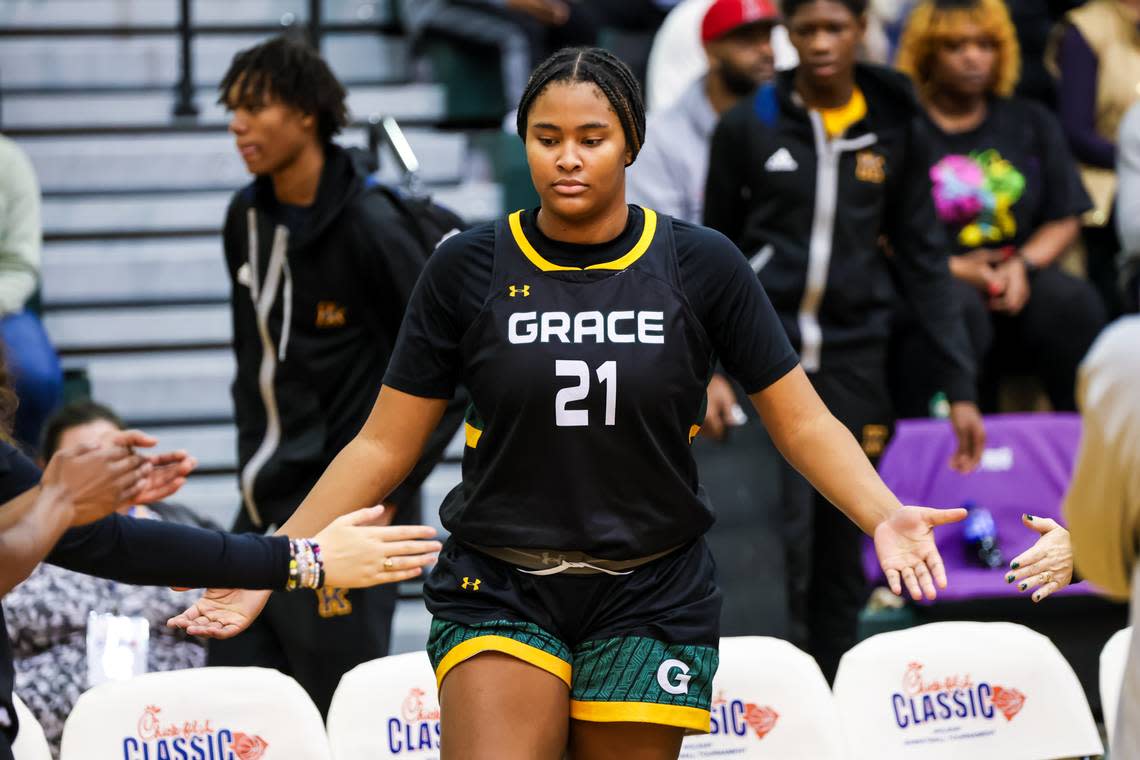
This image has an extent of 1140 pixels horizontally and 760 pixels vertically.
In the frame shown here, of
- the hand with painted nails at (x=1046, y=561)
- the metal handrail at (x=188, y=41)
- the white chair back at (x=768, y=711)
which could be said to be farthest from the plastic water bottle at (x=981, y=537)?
the metal handrail at (x=188, y=41)

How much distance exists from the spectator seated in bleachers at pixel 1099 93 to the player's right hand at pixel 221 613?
4549 millimetres

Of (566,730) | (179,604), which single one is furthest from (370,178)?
(566,730)

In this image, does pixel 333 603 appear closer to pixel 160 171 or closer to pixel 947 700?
pixel 947 700

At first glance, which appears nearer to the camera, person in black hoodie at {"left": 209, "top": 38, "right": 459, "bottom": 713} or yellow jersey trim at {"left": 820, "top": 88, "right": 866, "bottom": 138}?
person in black hoodie at {"left": 209, "top": 38, "right": 459, "bottom": 713}

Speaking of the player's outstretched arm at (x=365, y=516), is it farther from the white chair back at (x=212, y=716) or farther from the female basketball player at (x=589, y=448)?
the white chair back at (x=212, y=716)

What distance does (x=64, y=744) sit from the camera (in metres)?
4.19

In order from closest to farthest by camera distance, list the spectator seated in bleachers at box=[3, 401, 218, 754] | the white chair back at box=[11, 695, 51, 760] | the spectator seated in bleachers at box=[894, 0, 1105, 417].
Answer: the white chair back at box=[11, 695, 51, 760]
the spectator seated in bleachers at box=[3, 401, 218, 754]
the spectator seated in bleachers at box=[894, 0, 1105, 417]

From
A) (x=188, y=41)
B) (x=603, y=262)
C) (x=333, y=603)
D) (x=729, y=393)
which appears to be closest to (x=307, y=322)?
(x=333, y=603)

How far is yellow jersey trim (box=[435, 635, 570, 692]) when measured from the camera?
319cm

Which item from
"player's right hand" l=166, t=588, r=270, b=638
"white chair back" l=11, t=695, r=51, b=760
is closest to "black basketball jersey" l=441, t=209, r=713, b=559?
"player's right hand" l=166, t=588, r=270, b=638

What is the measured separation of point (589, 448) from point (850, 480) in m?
0.51

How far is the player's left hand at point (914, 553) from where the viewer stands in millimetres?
3219

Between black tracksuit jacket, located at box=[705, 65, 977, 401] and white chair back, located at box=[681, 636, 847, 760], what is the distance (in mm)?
1154

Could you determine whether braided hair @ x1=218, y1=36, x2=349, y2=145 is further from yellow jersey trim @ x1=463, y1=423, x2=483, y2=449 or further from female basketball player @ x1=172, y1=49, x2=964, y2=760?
yellow jersey trim @ x1=463, y1=423, x2=483, y2=449
